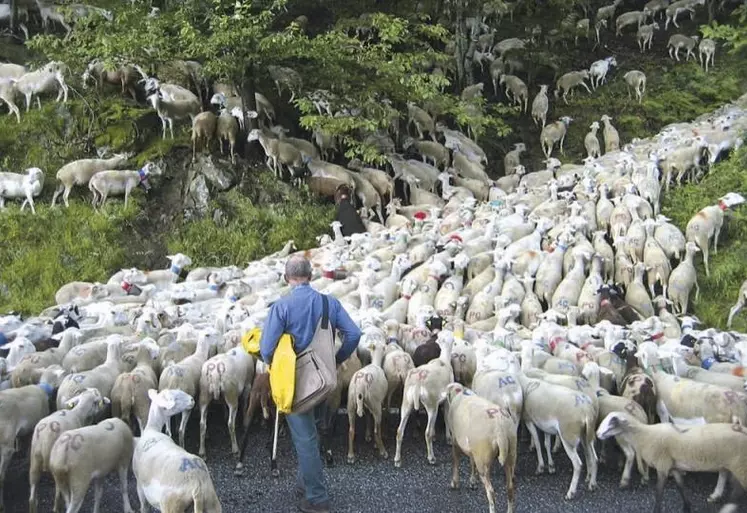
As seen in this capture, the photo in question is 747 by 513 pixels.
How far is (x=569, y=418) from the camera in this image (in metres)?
7.27

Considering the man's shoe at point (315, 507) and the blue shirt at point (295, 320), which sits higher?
the blue shirt at point (295, 320)

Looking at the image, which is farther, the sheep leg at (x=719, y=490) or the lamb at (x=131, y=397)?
the lamb at (x=131, y=397)

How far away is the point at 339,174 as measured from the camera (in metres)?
17.6

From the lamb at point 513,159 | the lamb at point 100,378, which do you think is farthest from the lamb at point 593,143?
the lamb at point 100,378

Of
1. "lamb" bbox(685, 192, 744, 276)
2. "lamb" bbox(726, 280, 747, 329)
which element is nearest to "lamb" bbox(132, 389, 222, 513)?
"lamb" bbox(726, 280, 747, 329)

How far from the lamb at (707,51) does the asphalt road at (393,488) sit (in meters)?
19.6

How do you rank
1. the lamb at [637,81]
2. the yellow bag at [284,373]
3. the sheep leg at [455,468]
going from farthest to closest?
the lamb at [637,81] → the sheep leg at [455,468] → the yellow bag at [284,373]

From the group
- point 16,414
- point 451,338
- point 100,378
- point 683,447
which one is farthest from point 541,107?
point 16,414

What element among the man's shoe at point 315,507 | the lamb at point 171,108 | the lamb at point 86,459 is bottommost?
the man's shoe at point 315,507

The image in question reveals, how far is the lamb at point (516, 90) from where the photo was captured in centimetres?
2314

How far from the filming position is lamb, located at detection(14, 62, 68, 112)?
17.9 metres

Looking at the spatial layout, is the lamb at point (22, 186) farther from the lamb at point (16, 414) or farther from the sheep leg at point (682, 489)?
the sheep leg at point (682, 489)

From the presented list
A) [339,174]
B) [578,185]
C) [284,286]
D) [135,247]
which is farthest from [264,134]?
[578,185]

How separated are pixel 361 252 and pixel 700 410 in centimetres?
774
